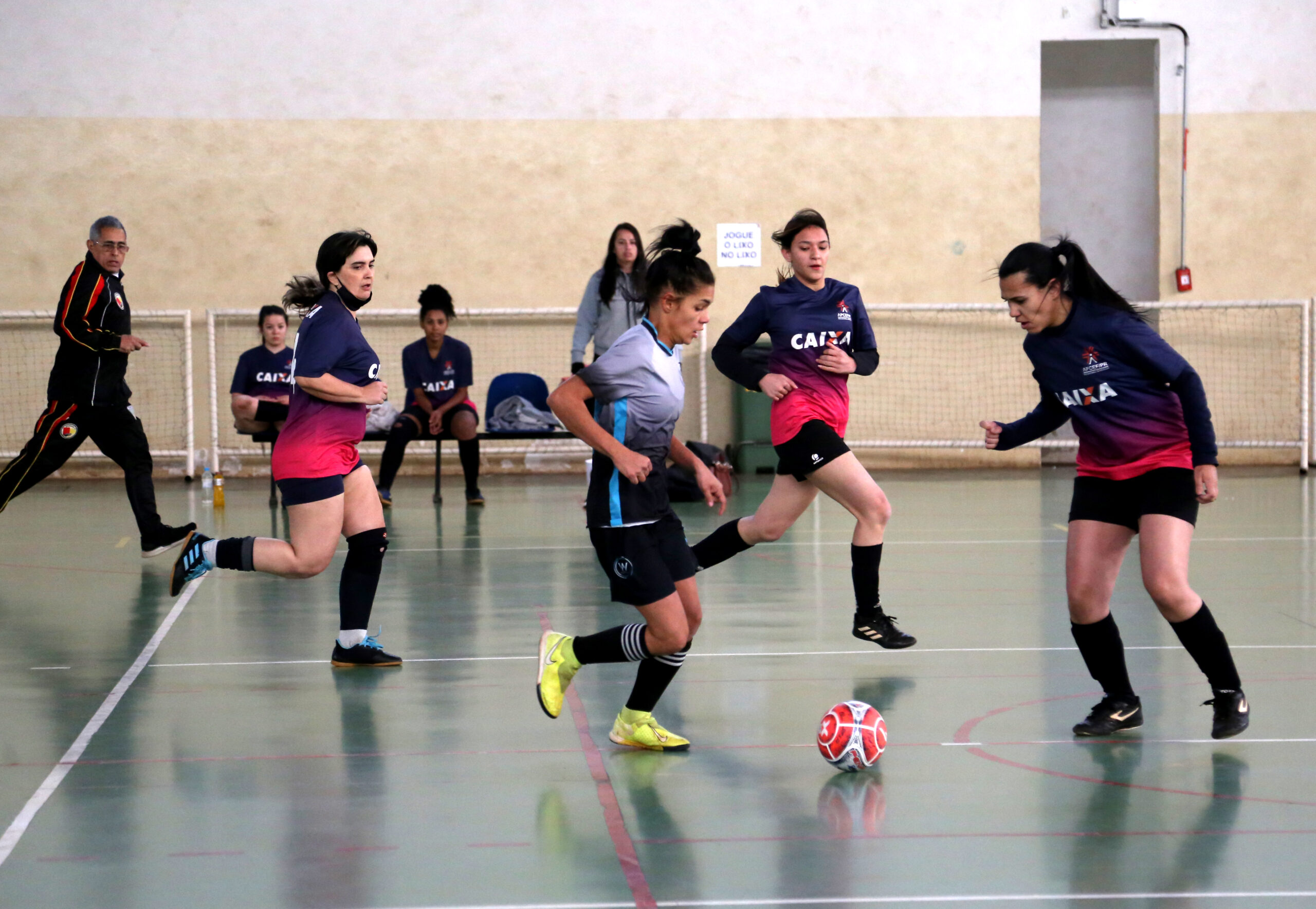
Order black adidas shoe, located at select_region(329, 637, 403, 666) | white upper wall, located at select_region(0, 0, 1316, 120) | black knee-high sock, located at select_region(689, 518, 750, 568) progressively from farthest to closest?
white upper wall, located at select_region(0, 0, 1316, 120), black knee-high sock, located at select_region(689, 518, 750, 568), black adidas shoe, located at select_region(329, 637, 403, 666)

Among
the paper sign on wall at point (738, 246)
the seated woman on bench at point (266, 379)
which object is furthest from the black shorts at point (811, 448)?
the paper sign on wall at point (738, 246)

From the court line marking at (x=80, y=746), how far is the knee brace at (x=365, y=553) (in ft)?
2.91

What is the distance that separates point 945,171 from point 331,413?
10433mm

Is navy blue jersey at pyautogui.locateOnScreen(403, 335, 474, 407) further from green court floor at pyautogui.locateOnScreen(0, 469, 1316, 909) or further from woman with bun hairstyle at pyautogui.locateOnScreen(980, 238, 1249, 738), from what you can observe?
woman with bun hairstyle at pyautogui.locateOnScreen(980, 238, 1249, 738)

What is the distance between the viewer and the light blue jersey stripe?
4.05m

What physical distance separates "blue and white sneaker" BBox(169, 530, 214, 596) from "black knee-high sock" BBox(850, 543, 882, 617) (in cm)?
253

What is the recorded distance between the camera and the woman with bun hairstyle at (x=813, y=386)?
581cm

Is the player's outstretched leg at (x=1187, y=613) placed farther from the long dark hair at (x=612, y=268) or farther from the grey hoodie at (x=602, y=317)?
the grey hoodie at (x=602, y=317)

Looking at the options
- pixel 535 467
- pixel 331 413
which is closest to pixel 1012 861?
pixel 331 413

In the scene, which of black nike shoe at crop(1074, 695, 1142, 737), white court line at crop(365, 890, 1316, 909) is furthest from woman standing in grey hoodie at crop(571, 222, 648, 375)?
white court line at crop(365, 890, 1316, 909)

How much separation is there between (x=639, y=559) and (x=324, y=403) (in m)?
1.73

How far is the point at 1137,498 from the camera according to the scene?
4301mm

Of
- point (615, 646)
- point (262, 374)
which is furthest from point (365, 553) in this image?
point (262, 374)

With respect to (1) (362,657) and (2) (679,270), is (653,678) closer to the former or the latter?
(2) (679,270)
